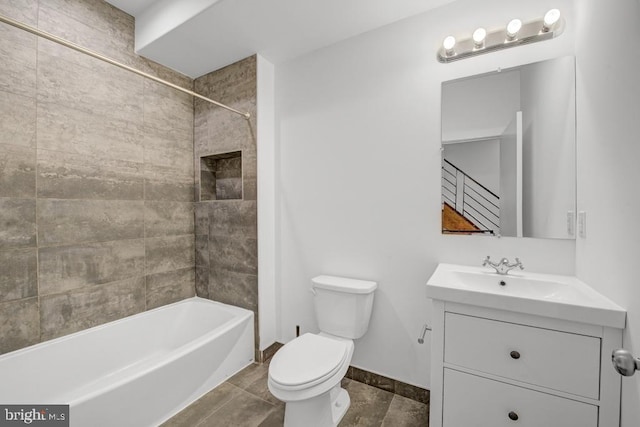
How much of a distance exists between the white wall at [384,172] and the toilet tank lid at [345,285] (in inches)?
3.1

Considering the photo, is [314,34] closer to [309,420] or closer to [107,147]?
[107,147]

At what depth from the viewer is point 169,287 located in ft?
7.84

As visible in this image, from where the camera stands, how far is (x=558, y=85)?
1396mm

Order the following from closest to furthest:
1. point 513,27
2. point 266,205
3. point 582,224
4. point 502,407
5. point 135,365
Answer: point 502,407, point 582,224, point 513,27, point 135,365, point 266,205

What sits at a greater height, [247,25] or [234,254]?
[247,25]

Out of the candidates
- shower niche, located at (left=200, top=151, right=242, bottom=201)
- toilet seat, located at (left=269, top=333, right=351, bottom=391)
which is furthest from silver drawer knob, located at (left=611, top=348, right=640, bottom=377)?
shower niche, located at (left=200, top=151, right=242, bottom=201)

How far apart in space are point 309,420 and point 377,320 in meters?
0.75

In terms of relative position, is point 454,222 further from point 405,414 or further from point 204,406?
point 204,406

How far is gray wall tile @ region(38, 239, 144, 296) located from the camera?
5.62 feet

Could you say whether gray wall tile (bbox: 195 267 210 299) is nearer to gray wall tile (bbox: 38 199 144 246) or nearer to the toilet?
gray wall tile (bbox: 38 199 144 246)

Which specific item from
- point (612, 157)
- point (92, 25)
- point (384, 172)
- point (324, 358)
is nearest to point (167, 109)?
point (92, 25)

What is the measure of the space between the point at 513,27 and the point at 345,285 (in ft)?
5.69

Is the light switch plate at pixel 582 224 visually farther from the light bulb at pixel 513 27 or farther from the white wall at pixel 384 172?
the light bulb at pixel 513 27

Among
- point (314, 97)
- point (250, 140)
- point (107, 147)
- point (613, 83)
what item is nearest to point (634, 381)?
point (613, 83)
